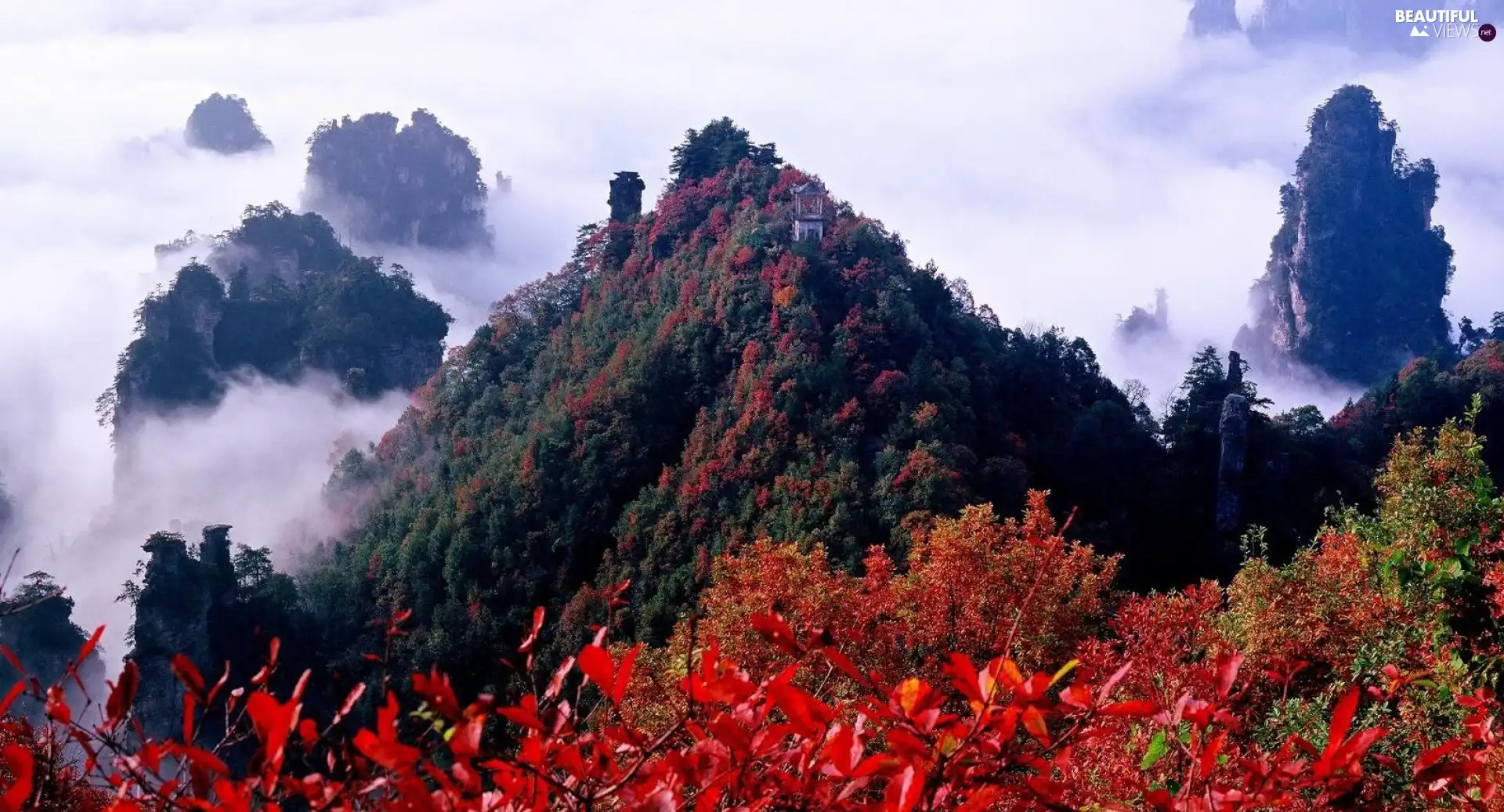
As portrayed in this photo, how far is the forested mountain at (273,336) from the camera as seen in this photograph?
129ft

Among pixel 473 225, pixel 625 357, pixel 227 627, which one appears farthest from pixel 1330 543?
pixel 473 225

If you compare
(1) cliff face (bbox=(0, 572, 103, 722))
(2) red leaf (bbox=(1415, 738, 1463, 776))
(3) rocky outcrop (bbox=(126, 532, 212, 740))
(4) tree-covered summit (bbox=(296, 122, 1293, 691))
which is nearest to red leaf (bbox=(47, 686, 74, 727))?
(2) red leaf (bbox=(1415, 738, 1463, 776))

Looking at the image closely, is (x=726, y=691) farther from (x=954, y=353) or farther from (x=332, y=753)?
(x=954, y=353)

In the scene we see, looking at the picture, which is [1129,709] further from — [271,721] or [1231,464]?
[1231,464]

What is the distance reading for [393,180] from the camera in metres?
66.7

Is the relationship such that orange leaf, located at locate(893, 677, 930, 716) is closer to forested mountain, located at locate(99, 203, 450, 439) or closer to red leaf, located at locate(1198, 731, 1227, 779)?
red leaf, located at locate(1198, 731, 1227, 779)

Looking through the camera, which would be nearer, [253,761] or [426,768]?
[426,768]

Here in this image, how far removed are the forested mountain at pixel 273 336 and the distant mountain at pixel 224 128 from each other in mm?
37927

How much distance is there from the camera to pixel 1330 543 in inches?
379

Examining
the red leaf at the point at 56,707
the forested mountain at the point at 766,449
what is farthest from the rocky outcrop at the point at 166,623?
the red leaf at the point at 56,707

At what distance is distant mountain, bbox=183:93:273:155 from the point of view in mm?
73438

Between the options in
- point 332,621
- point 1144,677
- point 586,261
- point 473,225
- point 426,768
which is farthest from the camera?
point 473,225

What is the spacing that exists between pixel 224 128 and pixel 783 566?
75467 mm

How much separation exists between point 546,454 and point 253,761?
18.8 m
